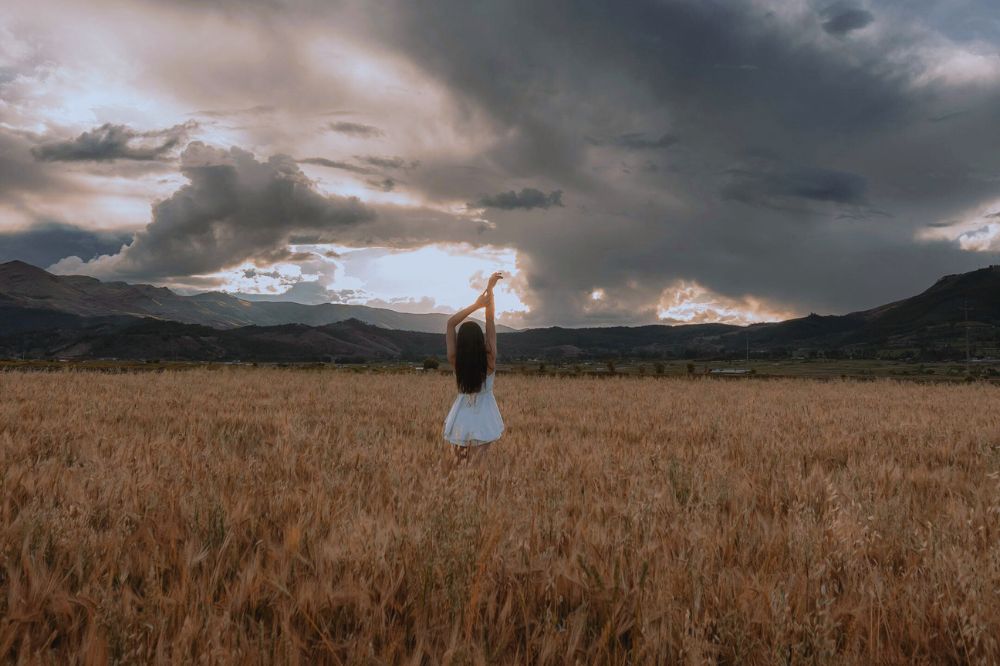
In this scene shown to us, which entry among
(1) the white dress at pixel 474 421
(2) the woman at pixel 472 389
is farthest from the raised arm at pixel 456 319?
(1) the white dress at pixel 474 421

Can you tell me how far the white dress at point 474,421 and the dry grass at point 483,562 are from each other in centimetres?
41

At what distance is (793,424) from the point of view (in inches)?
487

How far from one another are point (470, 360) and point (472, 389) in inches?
16.0

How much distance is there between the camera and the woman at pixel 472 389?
7.31m

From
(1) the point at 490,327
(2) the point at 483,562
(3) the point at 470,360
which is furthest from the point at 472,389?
(2) the point at 483,562

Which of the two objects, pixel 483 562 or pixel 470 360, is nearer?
pixel 483 562

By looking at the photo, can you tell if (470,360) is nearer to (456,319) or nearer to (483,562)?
(456,319)

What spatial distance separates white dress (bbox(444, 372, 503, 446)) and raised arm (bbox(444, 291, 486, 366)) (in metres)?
0.59

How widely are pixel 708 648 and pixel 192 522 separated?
3.69m

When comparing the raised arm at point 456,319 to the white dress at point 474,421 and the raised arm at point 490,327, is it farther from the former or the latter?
the white dress at point 474,421

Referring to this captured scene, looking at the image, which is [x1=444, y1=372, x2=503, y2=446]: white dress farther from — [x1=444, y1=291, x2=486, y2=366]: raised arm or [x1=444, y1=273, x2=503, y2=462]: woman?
[x1=444, y1=291, x2=486, y2=366]: raised arm

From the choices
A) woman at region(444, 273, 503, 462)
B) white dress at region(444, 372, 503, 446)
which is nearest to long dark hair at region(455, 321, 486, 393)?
woman at region(444, 273, 503, 462)

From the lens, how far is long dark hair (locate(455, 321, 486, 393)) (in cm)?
754

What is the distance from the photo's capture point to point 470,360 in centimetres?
753
